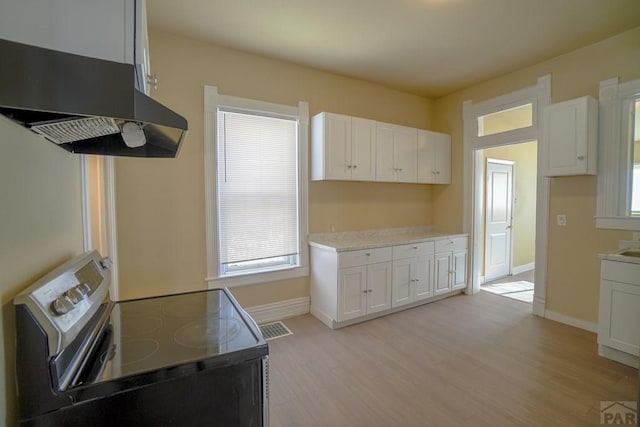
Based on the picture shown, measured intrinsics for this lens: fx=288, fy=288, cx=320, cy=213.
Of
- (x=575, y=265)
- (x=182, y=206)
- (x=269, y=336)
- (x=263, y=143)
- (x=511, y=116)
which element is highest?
(x=511, y=116)

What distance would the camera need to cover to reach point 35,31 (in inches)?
29.1

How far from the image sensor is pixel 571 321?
314 cm

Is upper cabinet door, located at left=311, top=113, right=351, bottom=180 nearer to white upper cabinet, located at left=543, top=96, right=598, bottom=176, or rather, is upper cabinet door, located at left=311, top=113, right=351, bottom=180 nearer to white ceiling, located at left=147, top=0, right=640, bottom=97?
white ceiling, located at left=147, top=0, right=640, bottom=97

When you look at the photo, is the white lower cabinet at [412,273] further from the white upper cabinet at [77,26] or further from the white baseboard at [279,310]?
the white upper cabinet at [77,26]

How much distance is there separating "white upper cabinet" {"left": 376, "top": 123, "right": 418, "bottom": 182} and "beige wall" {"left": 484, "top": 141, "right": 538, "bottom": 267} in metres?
2.31

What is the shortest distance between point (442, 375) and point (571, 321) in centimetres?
200

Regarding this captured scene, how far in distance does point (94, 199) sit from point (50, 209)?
118cm

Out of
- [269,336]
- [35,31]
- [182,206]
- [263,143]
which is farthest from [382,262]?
[35,31]

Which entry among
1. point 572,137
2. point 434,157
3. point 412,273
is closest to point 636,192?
point 572,137

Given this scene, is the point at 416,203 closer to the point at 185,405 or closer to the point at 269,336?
the point at 269,336

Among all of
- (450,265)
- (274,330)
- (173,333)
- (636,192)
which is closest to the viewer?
(173,333)

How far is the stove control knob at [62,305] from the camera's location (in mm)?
831

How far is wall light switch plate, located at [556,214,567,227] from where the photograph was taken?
3.19m

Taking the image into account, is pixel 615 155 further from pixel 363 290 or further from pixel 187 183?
pixel 187 183
